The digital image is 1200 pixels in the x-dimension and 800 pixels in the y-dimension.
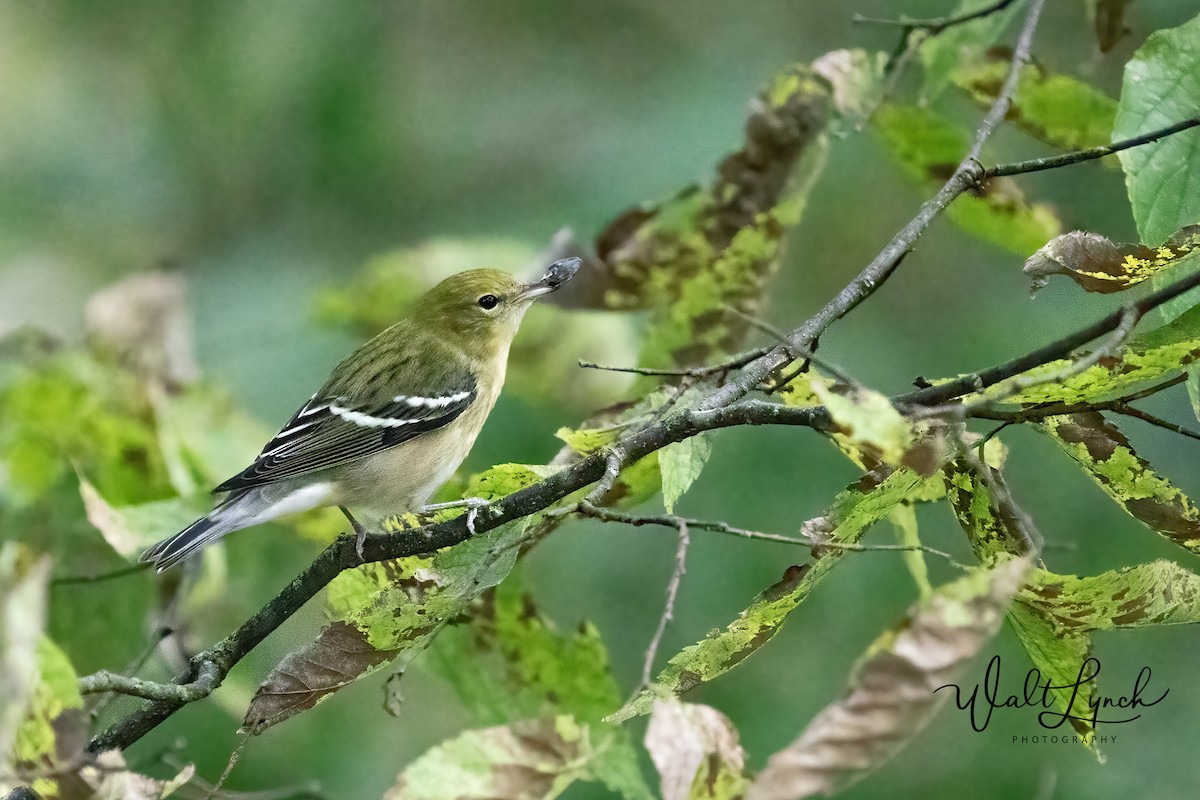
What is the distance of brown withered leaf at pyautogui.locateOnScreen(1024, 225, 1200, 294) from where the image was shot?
3.68 feet

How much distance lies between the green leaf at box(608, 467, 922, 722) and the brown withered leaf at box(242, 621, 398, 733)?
29 centimetres

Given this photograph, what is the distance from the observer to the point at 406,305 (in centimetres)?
292

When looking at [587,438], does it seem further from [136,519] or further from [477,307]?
[477,307]

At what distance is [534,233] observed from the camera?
147 inches

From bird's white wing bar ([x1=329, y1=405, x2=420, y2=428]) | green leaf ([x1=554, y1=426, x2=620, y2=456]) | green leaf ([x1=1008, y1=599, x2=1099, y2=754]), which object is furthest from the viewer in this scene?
bird's white wing bar ([x1=329, y1=405, x2=420, y2=428])

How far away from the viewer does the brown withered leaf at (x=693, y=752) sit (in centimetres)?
97

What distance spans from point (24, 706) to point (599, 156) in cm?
325

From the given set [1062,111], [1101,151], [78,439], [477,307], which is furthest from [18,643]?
[477,307]

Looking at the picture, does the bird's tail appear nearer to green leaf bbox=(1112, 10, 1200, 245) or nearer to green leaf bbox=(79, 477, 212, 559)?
green leaf bbox=(79, 477, 212, 559)

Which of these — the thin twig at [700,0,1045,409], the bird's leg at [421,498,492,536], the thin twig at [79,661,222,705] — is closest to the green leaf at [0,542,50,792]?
the thin twig at [79,661,222,705]

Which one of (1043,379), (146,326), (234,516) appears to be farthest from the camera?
(146,326)

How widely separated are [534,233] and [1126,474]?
2743 mm

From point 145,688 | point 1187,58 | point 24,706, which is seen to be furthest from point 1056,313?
point 24,706

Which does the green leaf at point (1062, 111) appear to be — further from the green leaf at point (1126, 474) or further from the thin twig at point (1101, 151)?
the green leaf at point (1126, 474)
